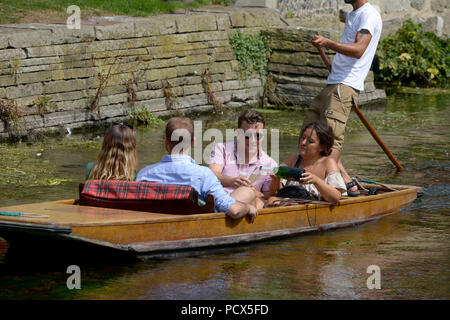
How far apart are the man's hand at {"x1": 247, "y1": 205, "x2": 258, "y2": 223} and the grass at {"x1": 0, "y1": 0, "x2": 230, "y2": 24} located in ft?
21.9

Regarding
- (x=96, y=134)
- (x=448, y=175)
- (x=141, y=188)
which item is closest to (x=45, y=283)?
(x=141, y=188)

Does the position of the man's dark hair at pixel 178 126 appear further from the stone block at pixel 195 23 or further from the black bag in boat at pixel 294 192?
the stone block at pixel 195 23

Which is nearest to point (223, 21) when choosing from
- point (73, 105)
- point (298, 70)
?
point (298, 70)

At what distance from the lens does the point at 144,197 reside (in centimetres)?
639

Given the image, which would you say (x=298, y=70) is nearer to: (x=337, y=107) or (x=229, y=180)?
(x=337, y=107)

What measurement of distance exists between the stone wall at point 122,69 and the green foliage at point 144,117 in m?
0.06

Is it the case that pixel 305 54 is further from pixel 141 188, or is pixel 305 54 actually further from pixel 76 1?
pixel 141 188

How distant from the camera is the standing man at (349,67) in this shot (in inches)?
330

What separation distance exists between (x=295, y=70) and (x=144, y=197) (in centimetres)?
836

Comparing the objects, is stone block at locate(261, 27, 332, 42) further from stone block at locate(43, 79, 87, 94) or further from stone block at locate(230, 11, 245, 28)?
stone block at locate(43, 79, 87, 94)

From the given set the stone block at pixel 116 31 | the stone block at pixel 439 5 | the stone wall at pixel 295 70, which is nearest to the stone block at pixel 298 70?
the stone wall at pixel 295 70

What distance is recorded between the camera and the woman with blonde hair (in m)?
6.54

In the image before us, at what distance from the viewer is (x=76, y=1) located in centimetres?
1359

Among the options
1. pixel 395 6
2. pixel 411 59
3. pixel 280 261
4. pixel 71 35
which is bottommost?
pixel 280 261
